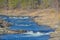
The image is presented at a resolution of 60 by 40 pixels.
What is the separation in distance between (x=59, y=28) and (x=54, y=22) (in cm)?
17

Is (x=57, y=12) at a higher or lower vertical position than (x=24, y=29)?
higher

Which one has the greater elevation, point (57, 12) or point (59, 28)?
point (57, 12)

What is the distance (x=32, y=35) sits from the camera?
2.87 meters

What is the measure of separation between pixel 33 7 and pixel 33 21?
10.3 inches

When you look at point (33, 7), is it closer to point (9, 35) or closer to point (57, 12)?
point (57, 12)

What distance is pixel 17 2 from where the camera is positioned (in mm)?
3502

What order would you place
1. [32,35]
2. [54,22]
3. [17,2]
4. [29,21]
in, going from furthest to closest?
[17,2], [29,21], [54,22], [32,35]

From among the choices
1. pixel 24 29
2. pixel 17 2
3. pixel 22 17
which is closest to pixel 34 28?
pixel 24 29

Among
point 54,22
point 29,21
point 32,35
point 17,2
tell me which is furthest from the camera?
point 17,2

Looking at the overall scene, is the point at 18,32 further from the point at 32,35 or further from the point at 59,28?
the point at 59,28

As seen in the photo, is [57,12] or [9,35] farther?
[57,12]

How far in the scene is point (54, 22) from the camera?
3.06m

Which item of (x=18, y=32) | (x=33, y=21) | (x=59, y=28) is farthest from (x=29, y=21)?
(x=59, y=28)

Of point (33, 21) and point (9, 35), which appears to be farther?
point (33, 21)
